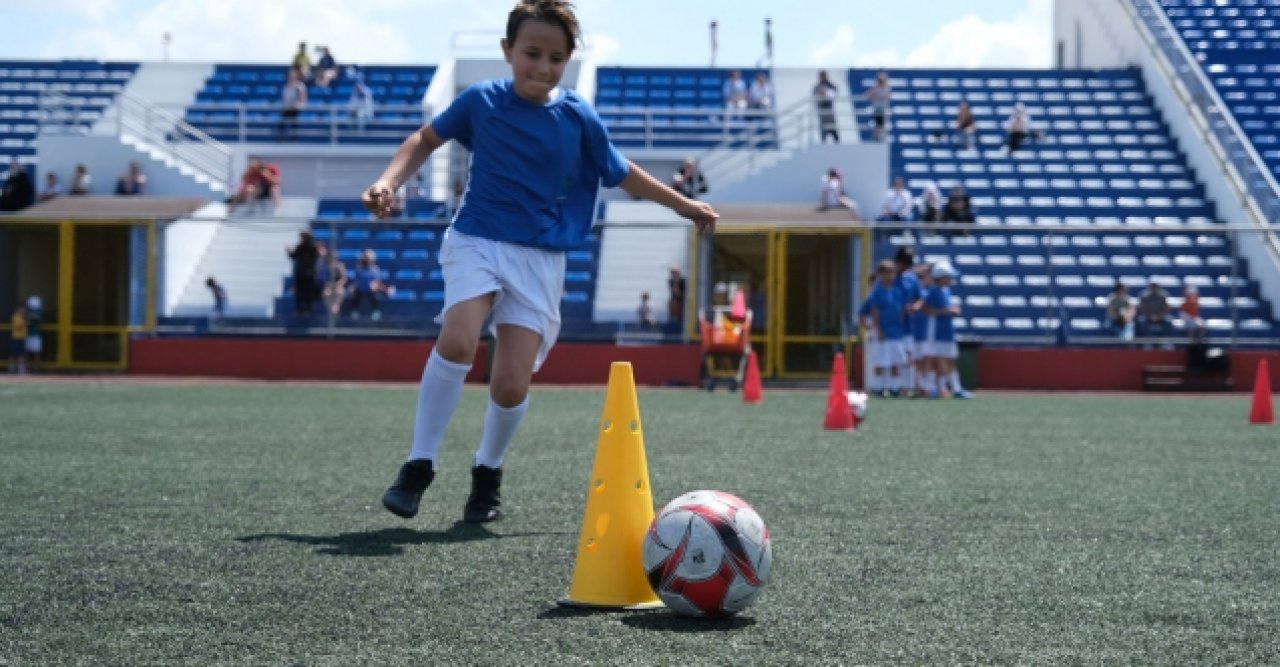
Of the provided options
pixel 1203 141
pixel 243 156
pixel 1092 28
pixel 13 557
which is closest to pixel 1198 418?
pixel 13 557

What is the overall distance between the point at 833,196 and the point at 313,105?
12.5 m

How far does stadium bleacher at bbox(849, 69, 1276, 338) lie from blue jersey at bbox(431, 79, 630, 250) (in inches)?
658

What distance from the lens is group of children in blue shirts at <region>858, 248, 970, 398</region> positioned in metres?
19.8

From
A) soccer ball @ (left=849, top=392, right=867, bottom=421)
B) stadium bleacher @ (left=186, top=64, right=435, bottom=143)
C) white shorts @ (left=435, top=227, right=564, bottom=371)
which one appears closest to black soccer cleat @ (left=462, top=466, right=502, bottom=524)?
white shorts @ (left=435, top=227, right=564, bottom=371)

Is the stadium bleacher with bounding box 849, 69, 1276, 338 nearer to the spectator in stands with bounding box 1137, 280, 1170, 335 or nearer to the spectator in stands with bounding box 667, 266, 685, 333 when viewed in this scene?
the spectator in stands with bounding box 1137, 280, 1170, 335

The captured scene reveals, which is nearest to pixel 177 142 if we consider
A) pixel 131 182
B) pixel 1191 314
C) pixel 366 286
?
pixel 131 182

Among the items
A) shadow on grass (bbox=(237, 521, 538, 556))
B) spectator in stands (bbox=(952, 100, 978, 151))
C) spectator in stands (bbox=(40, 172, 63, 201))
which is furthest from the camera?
spectator in stands (bbox=(952, 100, 978, 151))

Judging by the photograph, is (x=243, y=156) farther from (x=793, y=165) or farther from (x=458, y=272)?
(x=458, y=272)

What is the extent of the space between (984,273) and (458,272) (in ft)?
64.9

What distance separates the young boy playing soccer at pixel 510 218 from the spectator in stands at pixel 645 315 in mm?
16205

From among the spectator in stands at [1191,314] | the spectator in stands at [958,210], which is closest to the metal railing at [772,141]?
the spectator in stands at [958,210]

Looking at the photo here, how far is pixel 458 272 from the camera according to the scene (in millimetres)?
5910

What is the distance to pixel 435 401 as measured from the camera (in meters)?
5.91

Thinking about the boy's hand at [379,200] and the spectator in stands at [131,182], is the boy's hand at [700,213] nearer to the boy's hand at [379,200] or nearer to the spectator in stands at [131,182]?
the boy's hand at [379,200]
